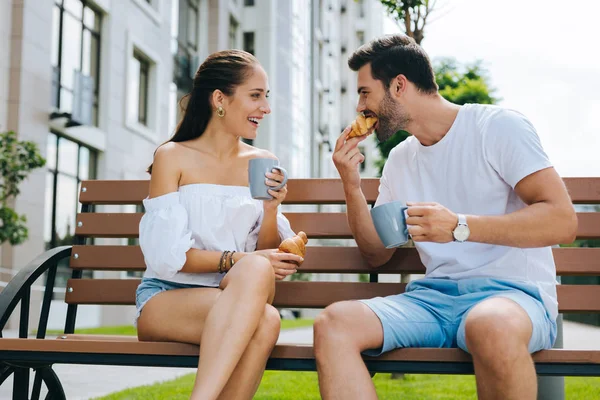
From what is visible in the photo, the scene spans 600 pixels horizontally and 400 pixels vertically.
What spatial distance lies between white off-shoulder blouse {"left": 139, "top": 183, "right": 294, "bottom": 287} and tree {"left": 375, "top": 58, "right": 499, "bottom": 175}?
41.9ft

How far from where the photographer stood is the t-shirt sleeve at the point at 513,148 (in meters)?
2.77

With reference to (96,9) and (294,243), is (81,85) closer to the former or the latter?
(96,9)

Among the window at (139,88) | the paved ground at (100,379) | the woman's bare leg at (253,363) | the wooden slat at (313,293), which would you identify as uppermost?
the window at (139,88)

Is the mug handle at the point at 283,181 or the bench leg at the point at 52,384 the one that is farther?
the bench leg at the point at 52,384

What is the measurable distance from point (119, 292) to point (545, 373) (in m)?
2.10

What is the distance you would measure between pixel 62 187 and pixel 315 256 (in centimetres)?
1361

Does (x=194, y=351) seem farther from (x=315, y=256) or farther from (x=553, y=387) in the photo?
(x=553, y=387)

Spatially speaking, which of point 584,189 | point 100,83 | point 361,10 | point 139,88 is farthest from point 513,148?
point 361,10

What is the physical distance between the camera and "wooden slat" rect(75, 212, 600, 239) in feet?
12.0

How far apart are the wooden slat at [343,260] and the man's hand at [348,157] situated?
1.90 feet

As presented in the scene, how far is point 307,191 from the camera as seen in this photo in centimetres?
378

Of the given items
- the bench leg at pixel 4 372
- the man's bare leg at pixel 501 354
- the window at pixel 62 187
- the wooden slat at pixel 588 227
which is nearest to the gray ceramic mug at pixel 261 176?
the man's bare leg at pixel 501 354

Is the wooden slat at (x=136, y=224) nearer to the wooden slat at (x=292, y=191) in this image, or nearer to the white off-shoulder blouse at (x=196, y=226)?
the wooden slat at (x=292, y=191)

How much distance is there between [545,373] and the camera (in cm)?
266
